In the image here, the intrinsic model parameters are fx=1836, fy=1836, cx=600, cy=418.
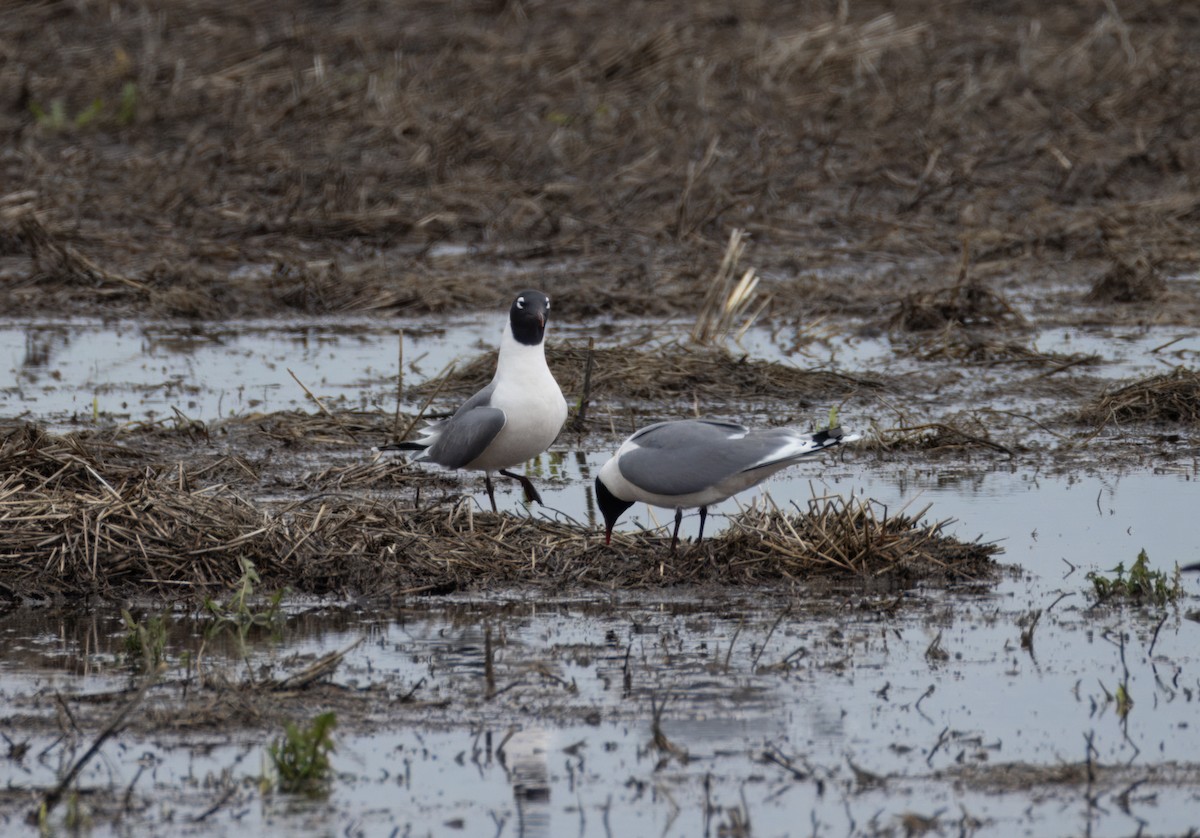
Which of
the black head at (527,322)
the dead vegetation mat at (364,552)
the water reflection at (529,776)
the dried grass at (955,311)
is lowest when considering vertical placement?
the water reflection at (529,776)

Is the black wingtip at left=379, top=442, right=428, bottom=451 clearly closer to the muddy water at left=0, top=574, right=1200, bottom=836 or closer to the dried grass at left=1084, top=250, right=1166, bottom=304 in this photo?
the muddy water at left=0, top=574, right=1200, bottom=836

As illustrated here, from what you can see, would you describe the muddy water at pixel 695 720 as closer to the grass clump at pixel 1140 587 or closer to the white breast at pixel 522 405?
the grass clump at pixel 1140 587

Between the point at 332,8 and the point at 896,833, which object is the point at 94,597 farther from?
the point at 332,8

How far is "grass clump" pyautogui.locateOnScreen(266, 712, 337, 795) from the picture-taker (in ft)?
17.0

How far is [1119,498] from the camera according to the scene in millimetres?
8867

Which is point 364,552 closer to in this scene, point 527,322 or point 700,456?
point 700,456

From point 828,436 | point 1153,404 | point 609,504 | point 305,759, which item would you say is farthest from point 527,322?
point 1153,404

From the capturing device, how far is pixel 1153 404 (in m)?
10.4

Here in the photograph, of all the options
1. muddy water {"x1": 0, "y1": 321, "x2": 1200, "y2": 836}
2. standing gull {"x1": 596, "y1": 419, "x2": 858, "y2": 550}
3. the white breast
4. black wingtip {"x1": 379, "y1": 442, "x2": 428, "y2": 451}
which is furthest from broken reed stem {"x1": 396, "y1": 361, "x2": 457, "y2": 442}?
standing gull {"x1": 596, "y1": 419, "x2": 858, "y2": 550}

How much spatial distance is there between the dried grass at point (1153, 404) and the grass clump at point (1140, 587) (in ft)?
10.9

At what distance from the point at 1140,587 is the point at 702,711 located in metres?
2.20

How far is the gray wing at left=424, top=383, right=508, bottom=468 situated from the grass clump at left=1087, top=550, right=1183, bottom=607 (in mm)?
2755

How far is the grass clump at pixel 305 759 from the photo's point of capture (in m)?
5.17

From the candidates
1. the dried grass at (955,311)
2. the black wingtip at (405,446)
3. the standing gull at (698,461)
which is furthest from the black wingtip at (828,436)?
the dried grass at (955,311)
